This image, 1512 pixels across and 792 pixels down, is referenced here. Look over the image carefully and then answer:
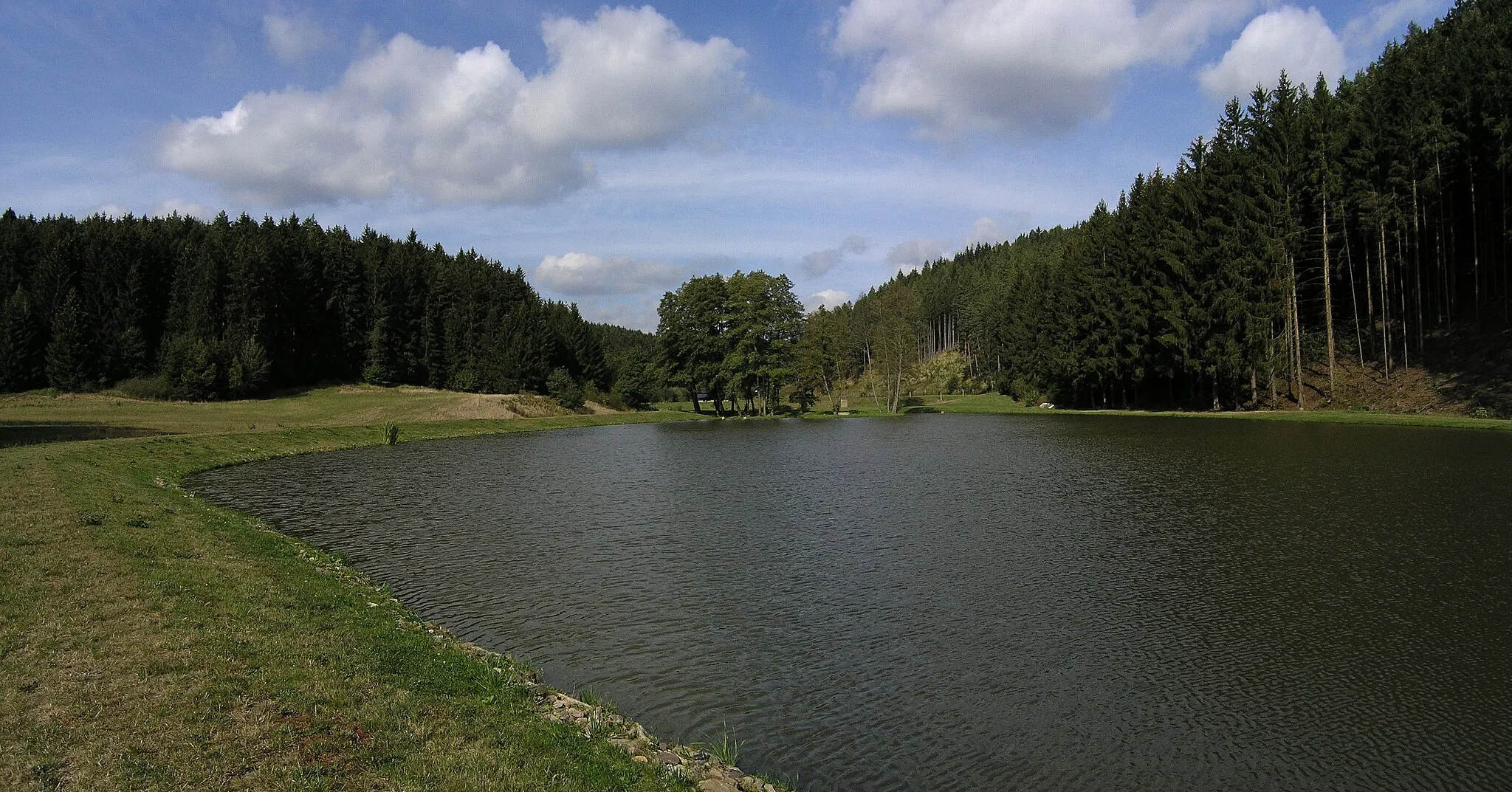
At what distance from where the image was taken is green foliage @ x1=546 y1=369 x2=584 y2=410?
86375mm

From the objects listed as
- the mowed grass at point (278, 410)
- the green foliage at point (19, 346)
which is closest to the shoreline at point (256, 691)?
the mowed grass at point (278, 410)

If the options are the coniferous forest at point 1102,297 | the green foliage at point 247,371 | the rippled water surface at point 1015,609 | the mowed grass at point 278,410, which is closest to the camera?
the rippled water surface at point 1015,609

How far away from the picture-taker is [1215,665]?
10.6m

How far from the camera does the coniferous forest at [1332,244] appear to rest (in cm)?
5200

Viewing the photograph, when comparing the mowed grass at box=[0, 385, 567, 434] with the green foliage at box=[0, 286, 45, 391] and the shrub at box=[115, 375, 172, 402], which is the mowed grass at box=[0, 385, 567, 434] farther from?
the green foliage at box=[0, 286, 45, 391]

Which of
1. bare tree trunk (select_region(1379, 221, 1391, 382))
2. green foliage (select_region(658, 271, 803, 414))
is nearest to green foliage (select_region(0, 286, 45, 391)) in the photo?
green foliage (select_region(658, 271, 803, 414))

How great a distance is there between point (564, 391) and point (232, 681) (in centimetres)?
8051

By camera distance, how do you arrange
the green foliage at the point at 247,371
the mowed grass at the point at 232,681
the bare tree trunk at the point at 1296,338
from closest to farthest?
the mowed grass at the point at 232,681
the bare tree trunk at the point at 1296,338
the green foliage at the point at 247,371

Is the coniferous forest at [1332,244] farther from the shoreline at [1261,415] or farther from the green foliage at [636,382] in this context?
the green foliage at [636,382]

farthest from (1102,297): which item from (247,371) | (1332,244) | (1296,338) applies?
(247,371)

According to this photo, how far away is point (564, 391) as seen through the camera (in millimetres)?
87000

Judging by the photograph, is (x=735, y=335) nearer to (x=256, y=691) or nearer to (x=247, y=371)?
(x=247, y=371)

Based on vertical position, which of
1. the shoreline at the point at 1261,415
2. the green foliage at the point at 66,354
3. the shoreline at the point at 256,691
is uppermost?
the green foliage at the point at 66,354

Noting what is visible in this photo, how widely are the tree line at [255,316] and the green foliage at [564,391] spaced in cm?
35
